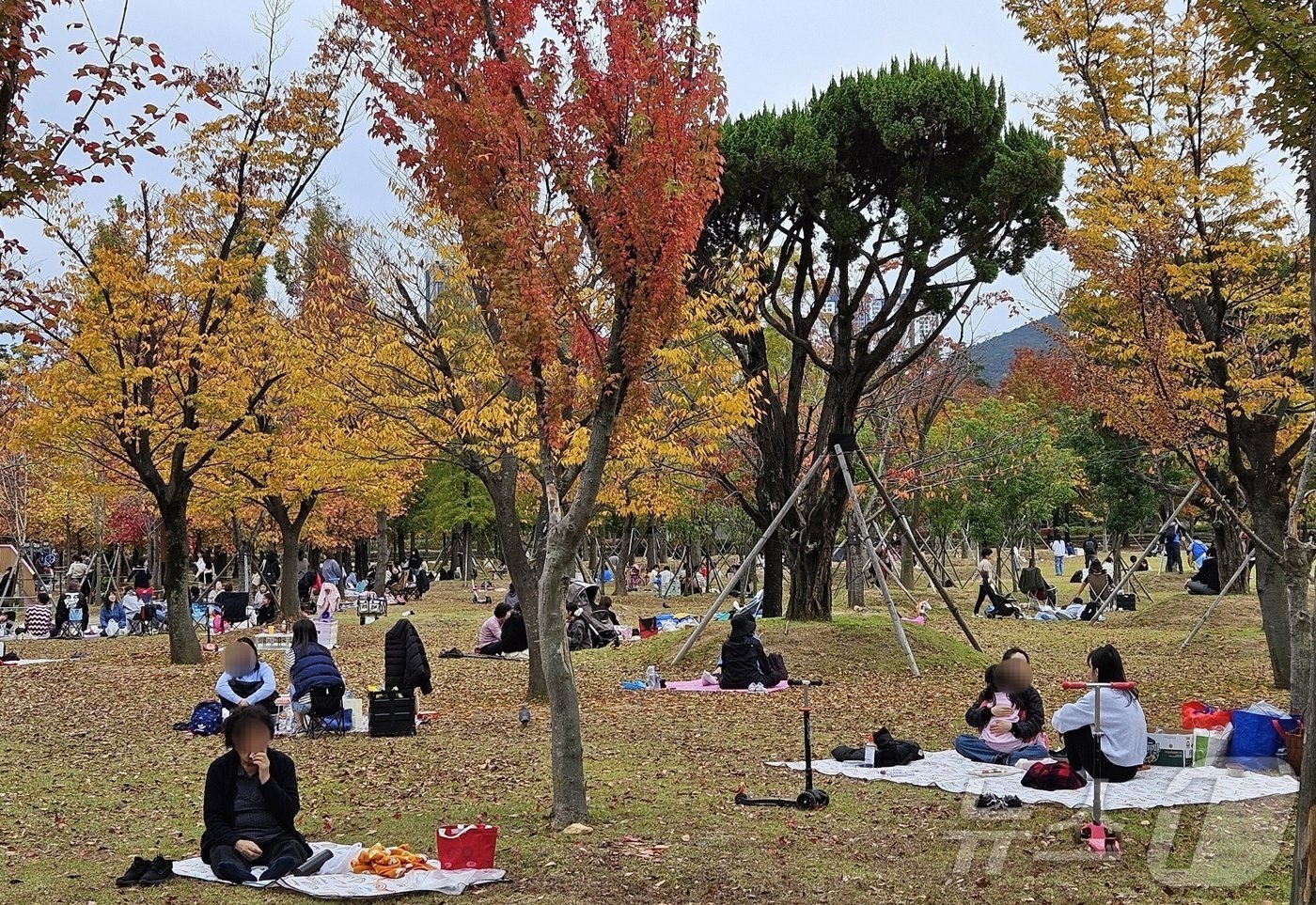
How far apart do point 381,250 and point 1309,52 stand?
1097 centimetres

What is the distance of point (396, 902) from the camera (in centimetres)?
621

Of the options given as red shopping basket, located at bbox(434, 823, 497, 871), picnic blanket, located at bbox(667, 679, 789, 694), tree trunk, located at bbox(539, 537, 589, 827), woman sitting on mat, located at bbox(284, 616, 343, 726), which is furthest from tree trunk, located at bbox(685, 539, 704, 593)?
red shopping basket, located at bbox(434, 823, 497, 871)

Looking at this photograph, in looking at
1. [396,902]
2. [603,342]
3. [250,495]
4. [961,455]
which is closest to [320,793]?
[396,902]

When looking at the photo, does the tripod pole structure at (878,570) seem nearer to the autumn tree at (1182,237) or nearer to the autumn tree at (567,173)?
the autumn tree at (1182,237)

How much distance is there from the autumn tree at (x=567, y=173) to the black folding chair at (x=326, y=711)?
15.7 feet

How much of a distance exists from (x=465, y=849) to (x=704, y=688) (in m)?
8.86

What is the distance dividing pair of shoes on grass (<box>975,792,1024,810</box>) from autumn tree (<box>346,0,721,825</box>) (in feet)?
9.44

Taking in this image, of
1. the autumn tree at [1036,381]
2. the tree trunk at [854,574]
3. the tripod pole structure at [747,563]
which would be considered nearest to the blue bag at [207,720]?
the tripod pole structure at [747,563]

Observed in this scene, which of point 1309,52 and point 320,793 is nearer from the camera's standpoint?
point 1309,52

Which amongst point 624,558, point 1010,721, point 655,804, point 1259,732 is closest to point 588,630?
point 1010,721

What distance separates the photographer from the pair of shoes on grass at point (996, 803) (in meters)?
8.10

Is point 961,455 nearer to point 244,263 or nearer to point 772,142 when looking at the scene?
point 772,142

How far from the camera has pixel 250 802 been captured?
6.75m

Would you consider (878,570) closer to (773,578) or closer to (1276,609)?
(1276,609)
